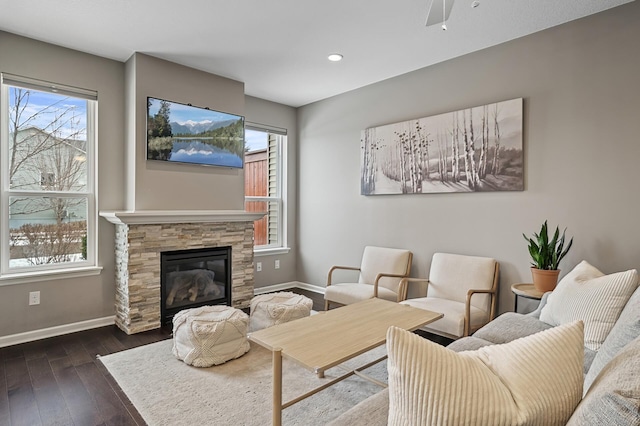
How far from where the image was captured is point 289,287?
210 inches

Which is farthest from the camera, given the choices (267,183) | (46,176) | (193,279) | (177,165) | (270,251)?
(267,183)

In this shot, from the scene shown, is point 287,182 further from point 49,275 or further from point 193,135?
point 49,275

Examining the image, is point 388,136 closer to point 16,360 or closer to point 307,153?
point 307,153

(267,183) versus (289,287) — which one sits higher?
(267,183)

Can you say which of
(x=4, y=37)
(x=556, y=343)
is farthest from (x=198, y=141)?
(x=556, y=343)

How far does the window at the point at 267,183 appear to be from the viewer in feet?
16.9

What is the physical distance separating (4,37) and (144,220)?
1939 mm

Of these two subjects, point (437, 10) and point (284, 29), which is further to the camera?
point (284, 29)

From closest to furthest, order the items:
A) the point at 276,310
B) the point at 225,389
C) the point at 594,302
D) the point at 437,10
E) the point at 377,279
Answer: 1. the point at 437,10
2. the point at 594,302
3. the point at 225,389
4. the point at 276,310
5. the point at 377,279

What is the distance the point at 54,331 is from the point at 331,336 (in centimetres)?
289

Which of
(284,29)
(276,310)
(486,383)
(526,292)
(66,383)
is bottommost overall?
(66,383)

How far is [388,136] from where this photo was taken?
13.7ft

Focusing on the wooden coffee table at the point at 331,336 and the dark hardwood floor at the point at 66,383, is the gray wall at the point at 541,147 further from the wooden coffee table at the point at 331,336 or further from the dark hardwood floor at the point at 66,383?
the dark hardwood floor at the point at 66,383

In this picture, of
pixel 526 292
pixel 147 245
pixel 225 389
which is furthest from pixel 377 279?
pixel 147 245
